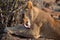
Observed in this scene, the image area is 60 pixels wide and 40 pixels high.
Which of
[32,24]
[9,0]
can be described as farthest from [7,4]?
[32,24]

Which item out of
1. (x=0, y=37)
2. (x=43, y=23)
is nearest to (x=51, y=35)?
(x=43, y=23)

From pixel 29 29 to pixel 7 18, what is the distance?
974mm

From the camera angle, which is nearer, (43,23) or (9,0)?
(43,23)

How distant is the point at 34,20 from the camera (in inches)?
198

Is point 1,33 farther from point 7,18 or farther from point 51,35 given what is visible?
point 51,35

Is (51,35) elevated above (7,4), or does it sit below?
below

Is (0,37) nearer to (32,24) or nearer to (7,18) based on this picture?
(7,18)

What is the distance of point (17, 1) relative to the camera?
6109 mm

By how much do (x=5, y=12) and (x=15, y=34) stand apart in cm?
58

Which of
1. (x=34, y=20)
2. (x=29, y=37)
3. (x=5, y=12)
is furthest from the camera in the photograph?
(x=5, y=12)

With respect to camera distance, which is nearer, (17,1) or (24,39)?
(24,39)

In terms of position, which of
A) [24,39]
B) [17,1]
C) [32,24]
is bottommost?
[24,39]

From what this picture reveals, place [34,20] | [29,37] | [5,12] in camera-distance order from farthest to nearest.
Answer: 1. [5,12]
2. [29,37]
3. [34,20]

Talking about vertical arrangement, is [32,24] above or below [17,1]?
below
